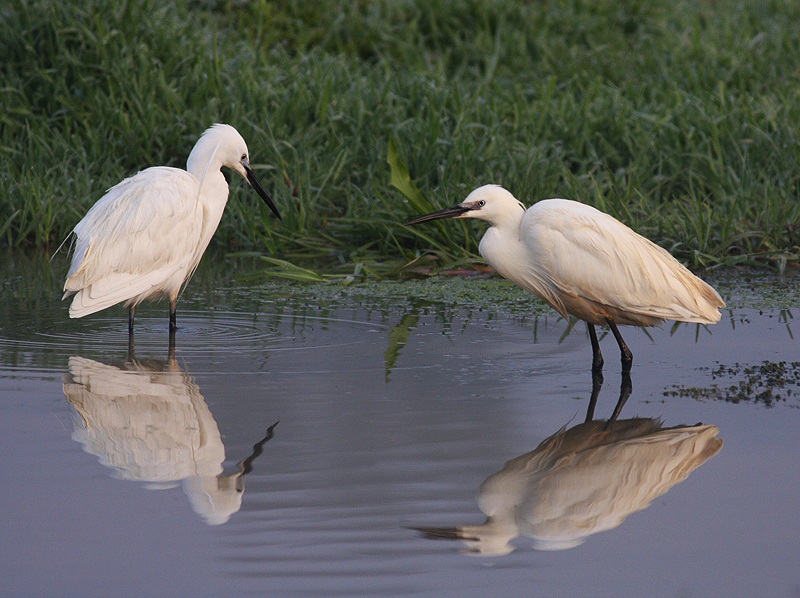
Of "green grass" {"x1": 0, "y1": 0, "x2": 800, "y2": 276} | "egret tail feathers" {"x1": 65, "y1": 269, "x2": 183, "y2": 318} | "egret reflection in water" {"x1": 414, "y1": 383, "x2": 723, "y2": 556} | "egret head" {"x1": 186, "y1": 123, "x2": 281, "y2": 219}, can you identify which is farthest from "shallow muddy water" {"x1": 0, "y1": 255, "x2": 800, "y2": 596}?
"green grass" {"x1": 0, "y1": 0, "x2": 800, "y2": 276}

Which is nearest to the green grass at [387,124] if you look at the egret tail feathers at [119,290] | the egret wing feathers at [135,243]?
the egret wing feathers at [135,243]

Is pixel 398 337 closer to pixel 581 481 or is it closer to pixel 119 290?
pixel 119 290

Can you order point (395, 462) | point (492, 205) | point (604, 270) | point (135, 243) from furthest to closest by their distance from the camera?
point (135, 243) → point (492, 205) → point (604, 270) → point (395, 462)

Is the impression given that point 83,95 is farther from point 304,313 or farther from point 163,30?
point 304,313

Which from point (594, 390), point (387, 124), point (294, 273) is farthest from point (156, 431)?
point (387, 124)

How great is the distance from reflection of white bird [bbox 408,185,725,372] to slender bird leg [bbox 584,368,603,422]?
0.05 m

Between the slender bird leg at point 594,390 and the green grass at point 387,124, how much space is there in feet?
9.67

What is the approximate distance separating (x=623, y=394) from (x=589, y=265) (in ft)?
2.59

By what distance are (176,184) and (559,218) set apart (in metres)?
2.26

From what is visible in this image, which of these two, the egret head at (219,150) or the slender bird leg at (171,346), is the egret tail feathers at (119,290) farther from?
the egret head at (219,150)

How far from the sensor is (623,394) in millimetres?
5387

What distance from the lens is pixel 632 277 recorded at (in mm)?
5887

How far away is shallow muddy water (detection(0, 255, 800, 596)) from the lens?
3.49 meters

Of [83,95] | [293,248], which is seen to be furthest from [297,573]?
[83,95]
